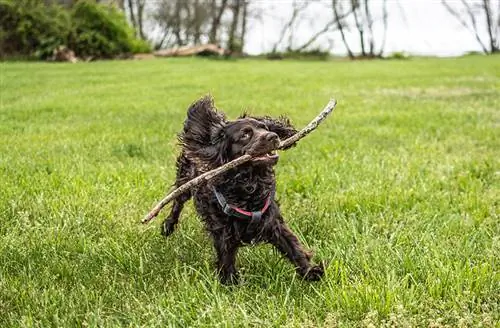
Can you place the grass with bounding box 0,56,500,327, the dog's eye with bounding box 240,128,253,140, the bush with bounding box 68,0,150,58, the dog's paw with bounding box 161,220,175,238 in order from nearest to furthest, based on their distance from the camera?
the grass with bounding box 0,56,500,327
the dog's eye with bounding box 240,128,253,140
the dog's paw with bounding box 161,220,175,238
the bush with bounding box 68,0,150,58

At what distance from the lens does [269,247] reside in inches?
151

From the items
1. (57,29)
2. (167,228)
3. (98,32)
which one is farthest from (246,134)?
(98,32)

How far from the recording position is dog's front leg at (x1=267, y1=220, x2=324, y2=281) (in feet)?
10.9

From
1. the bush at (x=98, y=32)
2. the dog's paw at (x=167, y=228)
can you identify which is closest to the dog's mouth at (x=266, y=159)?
the dog's paw at (x=167, y=228)

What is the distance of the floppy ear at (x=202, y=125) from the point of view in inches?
135

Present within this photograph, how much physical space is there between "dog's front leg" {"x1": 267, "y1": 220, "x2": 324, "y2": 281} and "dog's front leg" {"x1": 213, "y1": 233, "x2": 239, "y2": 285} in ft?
0.71

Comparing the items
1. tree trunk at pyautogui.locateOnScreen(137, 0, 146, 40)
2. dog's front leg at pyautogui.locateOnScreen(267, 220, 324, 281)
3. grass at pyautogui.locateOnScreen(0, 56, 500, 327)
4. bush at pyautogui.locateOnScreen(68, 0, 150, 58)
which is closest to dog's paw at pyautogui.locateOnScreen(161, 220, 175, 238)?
grass at pyautogui.locateOnScreen(0, 56, 500, 327)

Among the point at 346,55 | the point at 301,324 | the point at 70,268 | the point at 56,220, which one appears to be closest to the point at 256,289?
the point at 301,324

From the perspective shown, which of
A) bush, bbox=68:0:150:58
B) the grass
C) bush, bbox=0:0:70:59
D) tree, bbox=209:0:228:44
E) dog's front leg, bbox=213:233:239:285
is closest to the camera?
the grass

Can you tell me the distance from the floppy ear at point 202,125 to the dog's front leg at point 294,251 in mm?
618

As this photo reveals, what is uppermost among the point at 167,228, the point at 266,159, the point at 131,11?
the point at 131,11

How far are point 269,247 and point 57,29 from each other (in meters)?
28.5

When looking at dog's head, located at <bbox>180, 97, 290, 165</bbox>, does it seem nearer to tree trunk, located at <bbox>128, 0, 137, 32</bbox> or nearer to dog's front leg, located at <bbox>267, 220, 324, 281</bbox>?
dog's front leg, located at <bbox>267, 220, 324, 281</bbox>

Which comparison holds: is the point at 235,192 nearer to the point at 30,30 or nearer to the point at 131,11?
the point at 30,30
